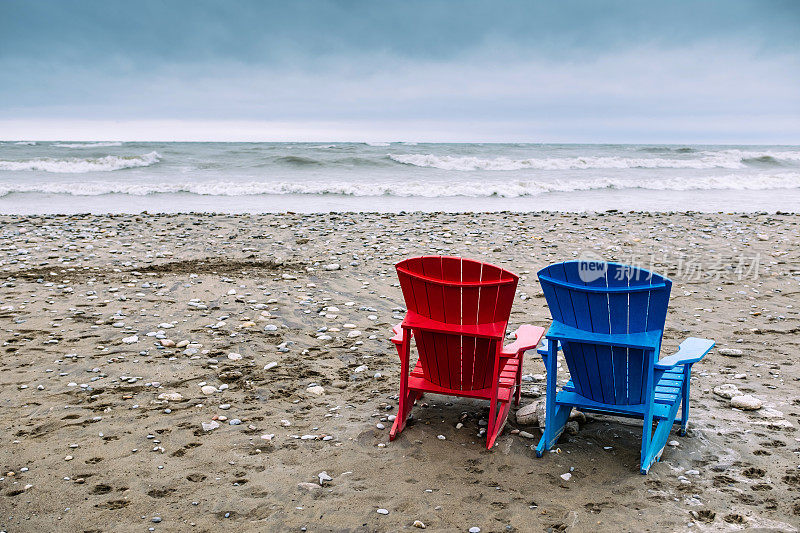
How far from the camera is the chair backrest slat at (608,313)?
3529 millimetres

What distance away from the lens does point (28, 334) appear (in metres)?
5.91

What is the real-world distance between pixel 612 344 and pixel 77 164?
28969mm

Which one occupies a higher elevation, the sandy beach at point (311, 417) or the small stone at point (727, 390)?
the sandy beach at point (311, 417)

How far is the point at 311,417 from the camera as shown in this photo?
445cm

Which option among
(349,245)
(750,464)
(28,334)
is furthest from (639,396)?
(349,245)

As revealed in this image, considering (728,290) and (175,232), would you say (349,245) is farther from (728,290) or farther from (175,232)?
(728,290)

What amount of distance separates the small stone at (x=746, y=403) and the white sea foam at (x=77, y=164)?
27059mm

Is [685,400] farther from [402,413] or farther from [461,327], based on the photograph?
[402,413]

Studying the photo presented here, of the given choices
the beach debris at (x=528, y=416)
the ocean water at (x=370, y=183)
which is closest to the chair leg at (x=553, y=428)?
the beach debris at (x=528, y=416)

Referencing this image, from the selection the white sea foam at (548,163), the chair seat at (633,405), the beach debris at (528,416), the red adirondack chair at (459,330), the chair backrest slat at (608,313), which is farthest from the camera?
the white sea foam at (548,163)

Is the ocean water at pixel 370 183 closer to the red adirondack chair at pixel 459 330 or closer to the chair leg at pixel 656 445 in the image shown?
the red adirondack chair at pixel 459 330

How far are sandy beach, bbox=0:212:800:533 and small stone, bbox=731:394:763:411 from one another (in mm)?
74

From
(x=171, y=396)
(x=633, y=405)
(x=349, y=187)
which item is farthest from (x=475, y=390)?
(x=349, y=187)

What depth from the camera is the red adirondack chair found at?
3893mm
